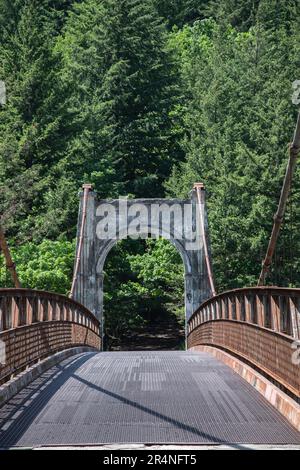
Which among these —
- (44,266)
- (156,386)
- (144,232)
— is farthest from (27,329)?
(44,266)

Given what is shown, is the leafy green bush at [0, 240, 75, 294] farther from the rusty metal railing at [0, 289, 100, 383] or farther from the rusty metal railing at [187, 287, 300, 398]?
the rusty metal railing at [187, 287, 300, 398]

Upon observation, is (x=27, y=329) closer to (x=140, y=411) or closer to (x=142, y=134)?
(x=140, y=411)

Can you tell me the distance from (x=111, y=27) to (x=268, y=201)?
72.9 ft

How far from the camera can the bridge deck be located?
264 inches

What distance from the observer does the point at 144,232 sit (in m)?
36.1

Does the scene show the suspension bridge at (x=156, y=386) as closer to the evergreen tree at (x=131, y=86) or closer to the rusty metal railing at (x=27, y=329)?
the rusty metal railing at (x=27, y=329)

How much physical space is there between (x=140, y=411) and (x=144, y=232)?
28295 millimetres

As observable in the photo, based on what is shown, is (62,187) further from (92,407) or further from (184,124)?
(92,407)

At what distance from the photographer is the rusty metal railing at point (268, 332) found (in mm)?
7933

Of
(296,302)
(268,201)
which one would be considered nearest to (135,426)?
(296,302)

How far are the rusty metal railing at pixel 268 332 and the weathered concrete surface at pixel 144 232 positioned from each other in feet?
68.6

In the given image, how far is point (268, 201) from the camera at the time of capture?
3909 centimetres

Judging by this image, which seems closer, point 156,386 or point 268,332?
point 268,332

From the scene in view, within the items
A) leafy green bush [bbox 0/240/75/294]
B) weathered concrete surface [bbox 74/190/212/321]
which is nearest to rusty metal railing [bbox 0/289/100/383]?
leafy green bush [bbox 0/240/75/294]
